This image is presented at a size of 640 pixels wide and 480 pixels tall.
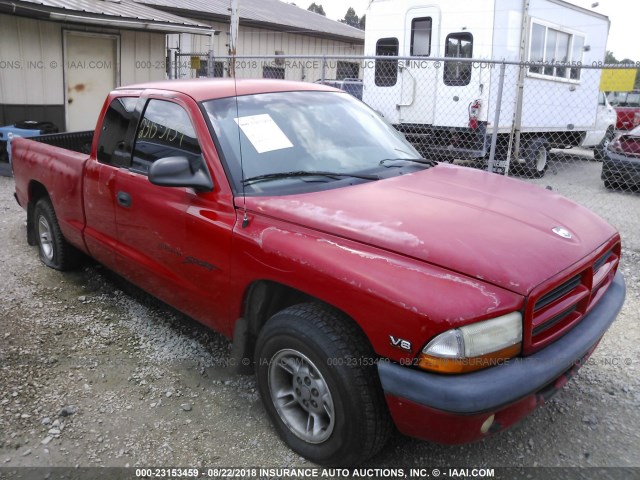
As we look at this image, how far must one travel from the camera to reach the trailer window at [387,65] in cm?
1049

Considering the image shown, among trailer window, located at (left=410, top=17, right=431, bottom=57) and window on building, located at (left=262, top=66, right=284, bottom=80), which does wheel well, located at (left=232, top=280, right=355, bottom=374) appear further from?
window on building, located at (left=262, top=66, right=284, bottom=80)

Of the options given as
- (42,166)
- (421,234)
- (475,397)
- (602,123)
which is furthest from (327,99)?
(602,123)

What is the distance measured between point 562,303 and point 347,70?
20558 mm

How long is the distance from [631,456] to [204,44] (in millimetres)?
16236

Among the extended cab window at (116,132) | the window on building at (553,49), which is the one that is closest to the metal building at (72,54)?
the extended cab window at (116,132)

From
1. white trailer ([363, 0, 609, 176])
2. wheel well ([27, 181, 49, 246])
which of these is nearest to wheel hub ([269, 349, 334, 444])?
wheel well ([27, 181, 49, 246])

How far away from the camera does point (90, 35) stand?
36.8 ft

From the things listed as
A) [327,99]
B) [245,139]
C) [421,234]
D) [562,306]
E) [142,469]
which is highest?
[327,99]

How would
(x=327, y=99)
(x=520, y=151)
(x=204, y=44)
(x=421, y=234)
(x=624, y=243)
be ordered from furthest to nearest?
(x=204, y=44), (x=520, y=151), (x=624, y=243), (x=327, y=99), (x=421, y=234)

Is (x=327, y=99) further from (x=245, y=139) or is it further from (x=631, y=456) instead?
(x=631, y=456)

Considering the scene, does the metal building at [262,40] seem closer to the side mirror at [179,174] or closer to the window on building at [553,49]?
the window on building at [553,49]

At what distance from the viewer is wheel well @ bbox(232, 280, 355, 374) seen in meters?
2.83

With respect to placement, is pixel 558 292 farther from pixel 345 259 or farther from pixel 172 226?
pixel 172 226

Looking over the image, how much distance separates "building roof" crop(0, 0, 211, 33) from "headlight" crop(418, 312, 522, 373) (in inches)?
368
